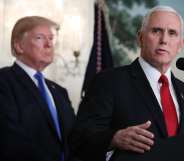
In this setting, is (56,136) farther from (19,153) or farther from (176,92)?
(176,92)

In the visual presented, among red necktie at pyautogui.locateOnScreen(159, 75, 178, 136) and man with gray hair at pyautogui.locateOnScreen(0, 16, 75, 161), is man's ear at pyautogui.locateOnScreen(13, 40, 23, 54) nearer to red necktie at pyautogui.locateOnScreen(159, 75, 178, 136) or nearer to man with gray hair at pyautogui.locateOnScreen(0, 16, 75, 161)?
man with gray hair at pyautogui.locateOnScreen(0, 16, 75, 161)

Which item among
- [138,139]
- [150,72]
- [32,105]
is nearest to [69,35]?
[32,105]

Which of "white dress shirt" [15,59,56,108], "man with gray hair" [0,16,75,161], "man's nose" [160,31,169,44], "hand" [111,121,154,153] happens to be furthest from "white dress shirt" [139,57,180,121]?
"white dress shirt" [15,59,56,108]

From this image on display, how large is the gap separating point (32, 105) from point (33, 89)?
0.12m

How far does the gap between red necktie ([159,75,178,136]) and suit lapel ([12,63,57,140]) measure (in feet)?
2.75

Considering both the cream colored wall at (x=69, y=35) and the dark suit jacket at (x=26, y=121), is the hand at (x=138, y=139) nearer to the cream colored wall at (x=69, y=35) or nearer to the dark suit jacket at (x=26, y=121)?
the dark suit jacket at (x=26, y=121)

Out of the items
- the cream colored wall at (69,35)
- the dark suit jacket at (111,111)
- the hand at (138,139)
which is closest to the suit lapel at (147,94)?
the dark suit jacket at (111,111)

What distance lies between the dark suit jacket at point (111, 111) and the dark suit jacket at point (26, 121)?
2.22 ft

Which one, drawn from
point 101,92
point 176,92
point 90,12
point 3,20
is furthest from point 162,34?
point 90,12

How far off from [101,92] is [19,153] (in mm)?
756

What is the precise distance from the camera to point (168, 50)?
198 centimetres

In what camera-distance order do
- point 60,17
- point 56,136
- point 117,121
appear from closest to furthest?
point 117,121, point 56,136, point 60,17

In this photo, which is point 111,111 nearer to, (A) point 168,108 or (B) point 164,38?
(A) point 168,108

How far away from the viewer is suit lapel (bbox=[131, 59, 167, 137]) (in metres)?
1.79
